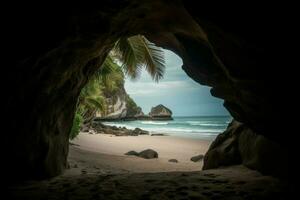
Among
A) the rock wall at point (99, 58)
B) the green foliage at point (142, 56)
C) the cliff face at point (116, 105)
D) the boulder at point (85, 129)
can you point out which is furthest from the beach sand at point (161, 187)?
the cliff face at point (116, 105)

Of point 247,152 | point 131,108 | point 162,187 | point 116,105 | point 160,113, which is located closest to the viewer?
point 162,187

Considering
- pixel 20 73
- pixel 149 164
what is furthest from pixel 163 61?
pixel 20 73

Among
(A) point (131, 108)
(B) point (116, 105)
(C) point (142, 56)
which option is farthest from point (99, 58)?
(A) point (131, 108)

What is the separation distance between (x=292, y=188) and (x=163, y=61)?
277 inches

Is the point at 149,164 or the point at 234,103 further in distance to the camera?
the point at 149,164

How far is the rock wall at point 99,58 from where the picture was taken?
3.20 metres

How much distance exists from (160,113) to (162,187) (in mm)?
75888

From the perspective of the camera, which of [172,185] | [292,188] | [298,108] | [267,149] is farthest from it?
[267,149]

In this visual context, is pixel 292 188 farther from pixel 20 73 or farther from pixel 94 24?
pixel 20 73

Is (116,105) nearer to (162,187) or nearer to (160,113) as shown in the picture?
(160,113)

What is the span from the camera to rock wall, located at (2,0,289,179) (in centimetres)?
320

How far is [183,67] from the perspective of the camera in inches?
256

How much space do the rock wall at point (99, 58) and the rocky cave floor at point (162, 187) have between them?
636 mm

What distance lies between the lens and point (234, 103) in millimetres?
5664
